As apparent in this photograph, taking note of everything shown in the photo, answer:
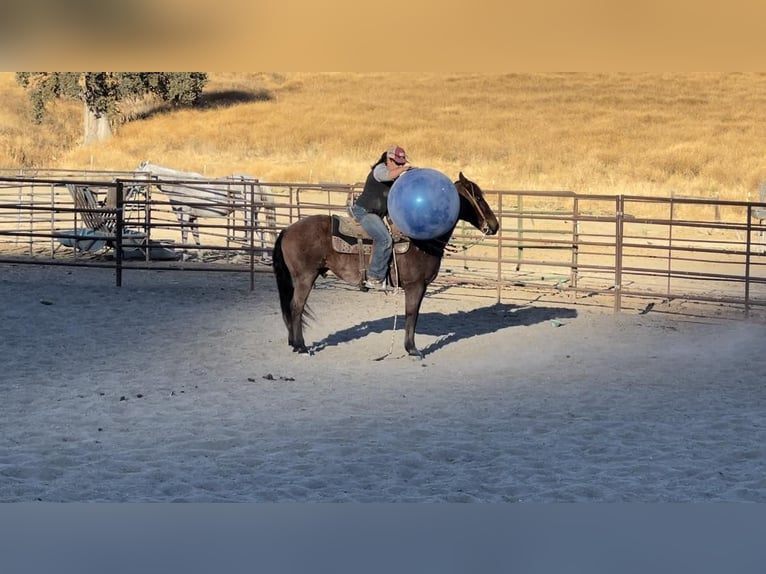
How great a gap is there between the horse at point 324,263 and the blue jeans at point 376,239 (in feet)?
0.53

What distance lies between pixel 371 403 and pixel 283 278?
215 centimetres

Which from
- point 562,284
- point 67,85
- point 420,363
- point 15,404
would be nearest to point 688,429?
point 420,363

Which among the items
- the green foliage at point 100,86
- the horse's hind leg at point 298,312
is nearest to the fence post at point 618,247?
the horse's hind leg at point 298,312

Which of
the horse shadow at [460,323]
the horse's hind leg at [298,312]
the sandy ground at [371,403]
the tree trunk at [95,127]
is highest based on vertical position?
the tree trunk at [95,127]

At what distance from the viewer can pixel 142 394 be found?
712 cm

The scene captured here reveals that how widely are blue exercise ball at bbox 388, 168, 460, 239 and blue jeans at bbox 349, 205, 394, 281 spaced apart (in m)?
1.32

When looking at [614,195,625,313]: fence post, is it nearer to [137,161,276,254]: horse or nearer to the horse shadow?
the horse shadow

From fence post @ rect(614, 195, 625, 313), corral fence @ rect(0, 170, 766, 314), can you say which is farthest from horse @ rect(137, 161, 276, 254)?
fence post @ rect(614, 195, 625, 313)

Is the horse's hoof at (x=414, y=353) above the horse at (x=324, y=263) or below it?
below

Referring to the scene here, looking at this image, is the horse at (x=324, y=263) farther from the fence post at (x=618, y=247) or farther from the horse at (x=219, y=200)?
the horse at (x=219, y=200)

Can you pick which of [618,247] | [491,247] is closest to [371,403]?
[618,247]

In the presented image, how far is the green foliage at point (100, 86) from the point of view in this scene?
3534 centimetres

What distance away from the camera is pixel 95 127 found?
38.4 meters

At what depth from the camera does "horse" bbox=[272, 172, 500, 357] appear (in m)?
8.70
